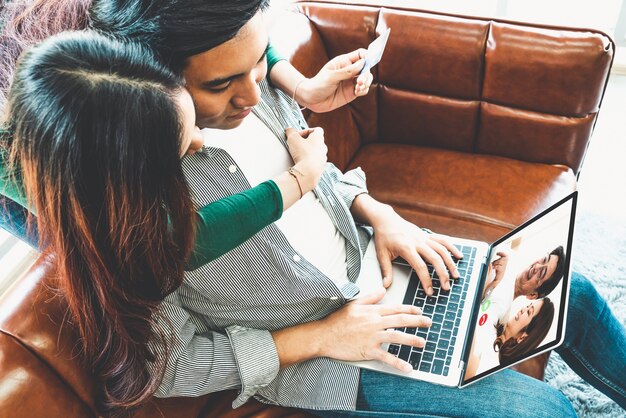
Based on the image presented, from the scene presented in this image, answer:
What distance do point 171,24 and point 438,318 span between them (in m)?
0.71

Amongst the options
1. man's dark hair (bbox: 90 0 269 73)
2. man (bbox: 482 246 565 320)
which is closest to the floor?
man (bbox: 482 246 565 320)

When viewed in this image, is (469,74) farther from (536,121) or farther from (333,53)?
(333,53)

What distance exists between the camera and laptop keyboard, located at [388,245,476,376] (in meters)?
1.01

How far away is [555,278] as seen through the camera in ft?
3.11

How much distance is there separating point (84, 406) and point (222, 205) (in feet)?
1.16

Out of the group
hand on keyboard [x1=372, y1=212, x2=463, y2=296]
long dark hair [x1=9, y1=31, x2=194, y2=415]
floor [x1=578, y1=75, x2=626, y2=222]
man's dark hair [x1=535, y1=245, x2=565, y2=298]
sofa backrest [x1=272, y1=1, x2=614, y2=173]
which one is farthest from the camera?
floor [x1=578, y1=75, x2=626, y2=222]

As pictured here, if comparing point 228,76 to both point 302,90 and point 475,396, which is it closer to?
point 302,90

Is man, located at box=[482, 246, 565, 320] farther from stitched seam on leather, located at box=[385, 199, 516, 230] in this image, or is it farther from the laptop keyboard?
stitched seam on leather, located at box=[385, 199, 516, 230]

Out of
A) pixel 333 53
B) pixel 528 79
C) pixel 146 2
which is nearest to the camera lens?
pixel 146 2

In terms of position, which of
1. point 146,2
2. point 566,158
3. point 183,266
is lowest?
point 566,158

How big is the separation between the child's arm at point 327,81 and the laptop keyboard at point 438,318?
1.34 feet

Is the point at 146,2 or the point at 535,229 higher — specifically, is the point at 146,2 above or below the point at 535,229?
above

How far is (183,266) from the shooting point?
0.78 m

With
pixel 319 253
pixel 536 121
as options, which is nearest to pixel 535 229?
pixel 319 253
